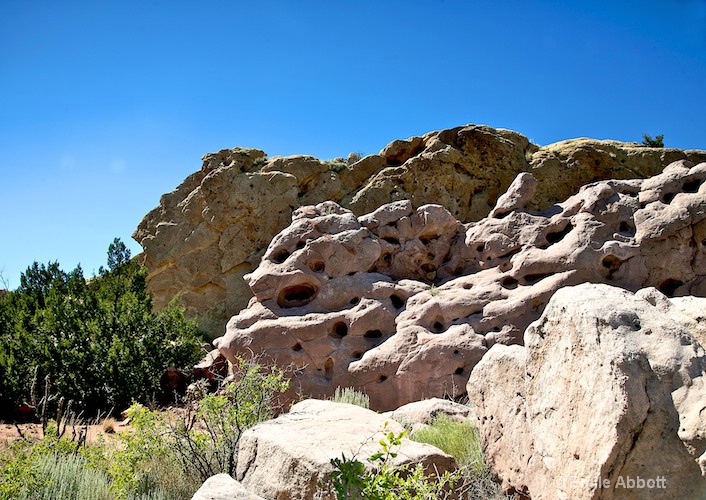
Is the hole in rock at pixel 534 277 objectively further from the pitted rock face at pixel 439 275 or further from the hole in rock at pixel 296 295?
the hole in rock at pixel 296 295

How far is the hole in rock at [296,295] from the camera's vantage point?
42.3 feet

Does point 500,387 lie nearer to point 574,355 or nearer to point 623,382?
point 574,355

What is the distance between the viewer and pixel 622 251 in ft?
35.6

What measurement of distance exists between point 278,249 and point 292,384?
3.60 m

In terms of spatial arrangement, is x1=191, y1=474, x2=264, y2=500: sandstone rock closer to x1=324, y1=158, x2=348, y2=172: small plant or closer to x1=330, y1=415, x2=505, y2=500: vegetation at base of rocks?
x1=330, y1=415, x2=505, y2=500: vegetation at base of rocks

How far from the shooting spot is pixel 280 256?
1373 centimetres

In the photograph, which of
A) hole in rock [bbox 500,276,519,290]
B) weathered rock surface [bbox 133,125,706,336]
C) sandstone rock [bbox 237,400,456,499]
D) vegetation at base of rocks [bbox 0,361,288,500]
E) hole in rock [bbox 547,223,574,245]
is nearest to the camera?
sandstone rock [bbox 237,400,456,499]

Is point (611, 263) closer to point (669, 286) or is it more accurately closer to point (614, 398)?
point (669, 286)

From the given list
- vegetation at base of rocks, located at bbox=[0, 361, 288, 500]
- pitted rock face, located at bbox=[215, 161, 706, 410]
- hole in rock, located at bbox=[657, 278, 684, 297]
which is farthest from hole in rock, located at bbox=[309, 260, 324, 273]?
hole in rock, located at bbox=[657, 278, 684, 297]

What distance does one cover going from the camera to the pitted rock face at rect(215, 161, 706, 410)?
1070 centimetres

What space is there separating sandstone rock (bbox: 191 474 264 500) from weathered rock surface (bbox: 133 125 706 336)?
47.0 ft

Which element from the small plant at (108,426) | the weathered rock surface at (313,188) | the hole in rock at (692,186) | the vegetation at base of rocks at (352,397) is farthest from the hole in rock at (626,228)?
the small plant at (108,426)

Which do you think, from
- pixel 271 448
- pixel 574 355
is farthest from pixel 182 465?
pixel 574 355

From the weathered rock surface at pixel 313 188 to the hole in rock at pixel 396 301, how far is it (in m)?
6.12
